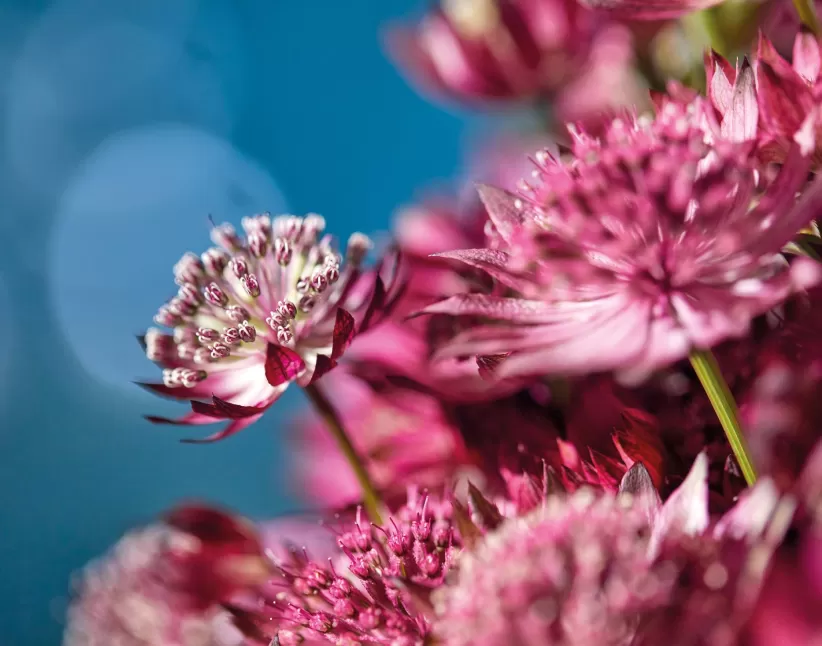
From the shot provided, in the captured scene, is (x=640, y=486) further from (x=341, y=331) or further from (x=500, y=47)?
(x=500, y=47)

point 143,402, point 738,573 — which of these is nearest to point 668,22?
point 738,573

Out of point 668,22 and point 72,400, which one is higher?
point 72,400

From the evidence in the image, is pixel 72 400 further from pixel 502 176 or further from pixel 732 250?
pixel 732 250

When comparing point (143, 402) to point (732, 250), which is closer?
point (732, 250)

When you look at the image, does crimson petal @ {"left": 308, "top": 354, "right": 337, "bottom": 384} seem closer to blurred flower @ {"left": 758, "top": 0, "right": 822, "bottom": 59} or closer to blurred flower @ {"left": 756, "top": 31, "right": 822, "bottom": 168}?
blurred flower @ {"left": 756, "top": 31, "right": 822, "bottom": 168}

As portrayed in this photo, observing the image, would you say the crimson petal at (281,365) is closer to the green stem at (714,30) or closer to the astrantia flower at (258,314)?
the astrantia flower at (258,314)

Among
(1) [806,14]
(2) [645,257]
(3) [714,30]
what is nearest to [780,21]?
(3) [714,30]

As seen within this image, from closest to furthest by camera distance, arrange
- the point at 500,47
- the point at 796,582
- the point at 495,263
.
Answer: the point at 796,582 → the point at 495,263 → the point at 500,47

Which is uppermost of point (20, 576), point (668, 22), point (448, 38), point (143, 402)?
point (143, 402)
